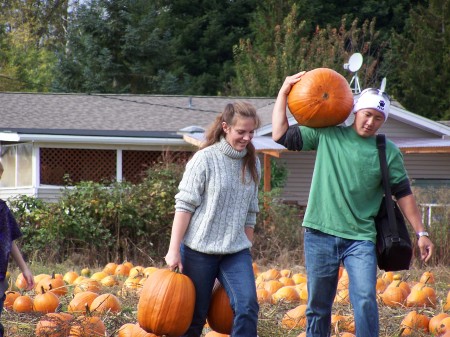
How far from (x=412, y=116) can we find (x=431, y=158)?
88.1 inches

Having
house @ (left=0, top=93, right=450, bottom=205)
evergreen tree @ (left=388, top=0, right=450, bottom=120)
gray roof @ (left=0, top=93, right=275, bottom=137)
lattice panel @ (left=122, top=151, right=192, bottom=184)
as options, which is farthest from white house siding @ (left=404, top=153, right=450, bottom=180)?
evergreen tree @ (left=388, top=0, right=450, bottom=120)

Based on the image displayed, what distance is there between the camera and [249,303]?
4.87 metres

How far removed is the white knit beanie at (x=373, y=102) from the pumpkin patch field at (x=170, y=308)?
1393 mm

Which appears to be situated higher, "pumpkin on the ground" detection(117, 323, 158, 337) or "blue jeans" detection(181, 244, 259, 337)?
"blue jeans" detection(181, 244, 259, 337)

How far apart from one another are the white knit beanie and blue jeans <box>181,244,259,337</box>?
1.09 m

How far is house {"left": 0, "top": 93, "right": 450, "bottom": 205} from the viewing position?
1788 cm

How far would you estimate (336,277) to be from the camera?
4.98 meters

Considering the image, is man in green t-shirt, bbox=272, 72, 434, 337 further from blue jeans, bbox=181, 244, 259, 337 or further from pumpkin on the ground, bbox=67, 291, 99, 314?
pumpkin on the ground, bbox=67, 291, 99, 314

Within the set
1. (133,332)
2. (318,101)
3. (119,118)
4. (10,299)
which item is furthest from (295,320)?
(119,118)

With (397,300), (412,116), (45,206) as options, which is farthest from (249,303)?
(412,116)

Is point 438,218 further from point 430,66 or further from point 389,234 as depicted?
point 430,66

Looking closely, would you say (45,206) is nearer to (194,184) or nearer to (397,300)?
(397,300)

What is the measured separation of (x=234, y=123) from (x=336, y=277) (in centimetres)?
107

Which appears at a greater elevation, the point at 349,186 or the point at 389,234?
the point at 349,186
